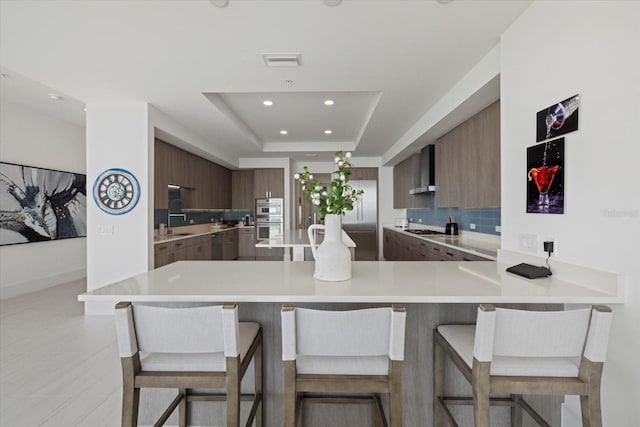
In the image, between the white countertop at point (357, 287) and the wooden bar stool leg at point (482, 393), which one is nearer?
the wooden bar stool leg at point (482, 393)

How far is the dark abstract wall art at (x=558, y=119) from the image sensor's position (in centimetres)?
161

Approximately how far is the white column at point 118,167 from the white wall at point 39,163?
5.57 ft

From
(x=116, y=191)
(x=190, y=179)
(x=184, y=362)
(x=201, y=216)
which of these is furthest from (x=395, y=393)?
(x=201, y=216)

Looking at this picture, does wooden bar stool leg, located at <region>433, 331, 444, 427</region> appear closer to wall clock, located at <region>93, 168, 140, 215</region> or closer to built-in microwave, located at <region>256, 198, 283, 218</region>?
wall clock, located at <region>93, 168, 140, 215</region>

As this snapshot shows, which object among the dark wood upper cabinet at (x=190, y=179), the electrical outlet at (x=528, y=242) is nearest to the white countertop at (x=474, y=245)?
the electrical outlet at (x=528, y=242)

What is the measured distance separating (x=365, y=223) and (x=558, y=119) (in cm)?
584

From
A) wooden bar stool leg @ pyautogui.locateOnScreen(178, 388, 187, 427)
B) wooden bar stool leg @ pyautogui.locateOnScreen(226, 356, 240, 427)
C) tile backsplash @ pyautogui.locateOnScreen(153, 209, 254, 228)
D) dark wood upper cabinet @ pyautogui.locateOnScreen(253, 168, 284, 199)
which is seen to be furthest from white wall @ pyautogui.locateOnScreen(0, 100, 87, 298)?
wooden bar stool leg @ pyautogui.locateOnScreen(226, 356, 240, 427)

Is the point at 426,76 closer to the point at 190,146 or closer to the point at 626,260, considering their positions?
the point at 626,260

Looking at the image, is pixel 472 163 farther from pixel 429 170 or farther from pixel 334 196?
pixel 334 196

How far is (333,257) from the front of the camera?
1641 millimetres

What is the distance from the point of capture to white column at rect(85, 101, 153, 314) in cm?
367

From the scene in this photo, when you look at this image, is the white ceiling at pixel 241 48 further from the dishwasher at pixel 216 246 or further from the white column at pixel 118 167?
the dishwasher at pixel 216 246

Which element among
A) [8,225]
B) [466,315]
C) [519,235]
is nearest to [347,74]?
[519,235]

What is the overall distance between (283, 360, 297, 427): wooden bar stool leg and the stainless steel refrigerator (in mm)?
6277
